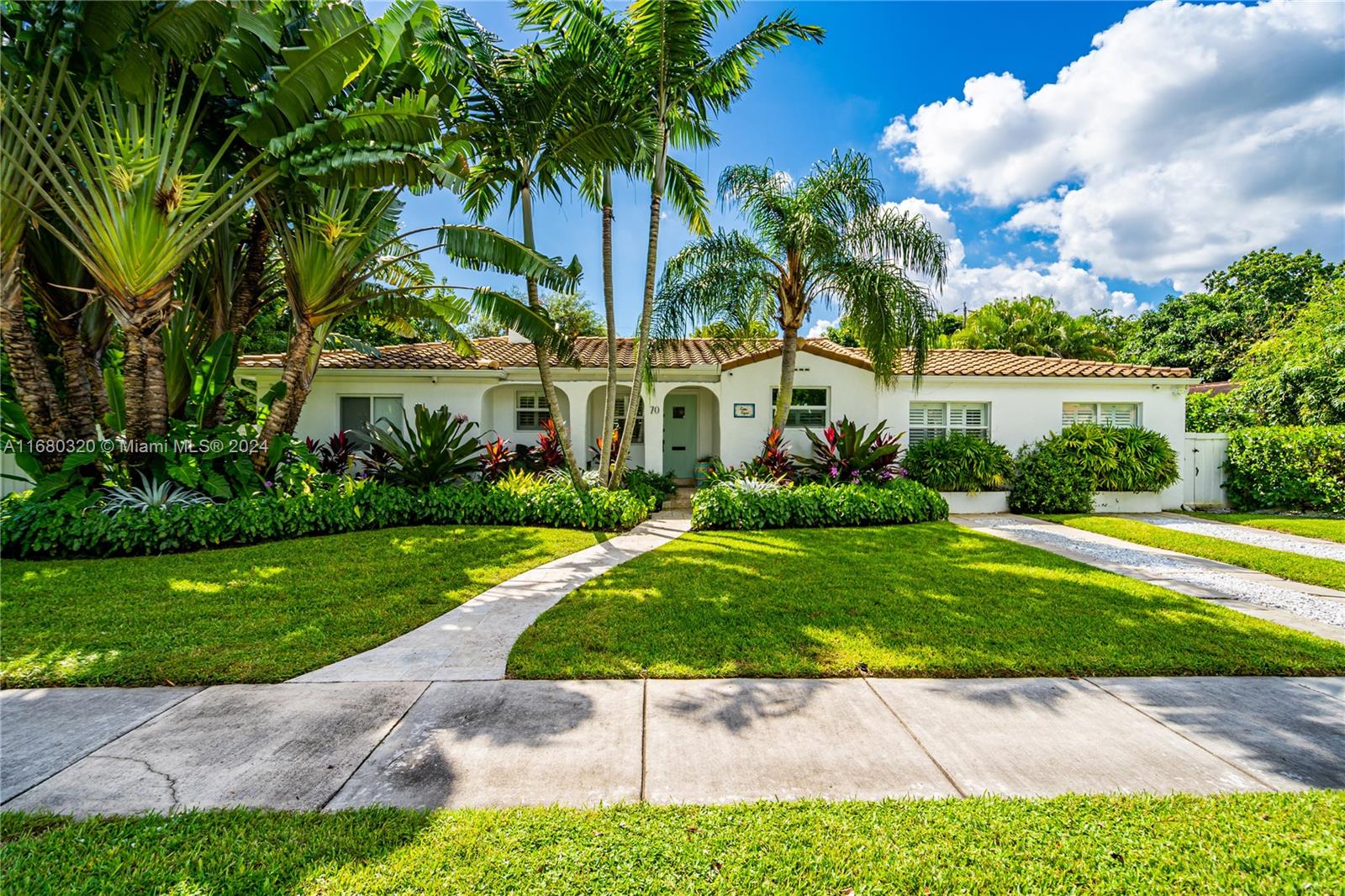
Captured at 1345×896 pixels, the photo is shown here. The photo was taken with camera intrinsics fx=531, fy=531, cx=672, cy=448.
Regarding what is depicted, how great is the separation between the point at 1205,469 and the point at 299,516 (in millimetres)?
21008

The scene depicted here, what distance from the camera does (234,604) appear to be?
217 inches

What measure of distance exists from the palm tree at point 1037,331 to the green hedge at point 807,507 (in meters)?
16.4

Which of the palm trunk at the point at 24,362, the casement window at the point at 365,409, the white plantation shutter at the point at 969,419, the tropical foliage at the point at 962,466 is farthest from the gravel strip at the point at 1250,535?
the palm trunk at the point at 24,362

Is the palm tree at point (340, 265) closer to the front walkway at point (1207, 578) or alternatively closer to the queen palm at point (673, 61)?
the queen palm at point (673, 61)

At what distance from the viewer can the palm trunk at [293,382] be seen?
31.1 ft

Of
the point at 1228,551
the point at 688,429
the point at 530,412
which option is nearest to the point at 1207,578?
the point at 1228,551

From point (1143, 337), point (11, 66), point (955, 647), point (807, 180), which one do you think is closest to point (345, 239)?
point (11, 66)

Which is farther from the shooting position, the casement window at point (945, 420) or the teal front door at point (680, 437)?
the teal front door at point (680, 437)

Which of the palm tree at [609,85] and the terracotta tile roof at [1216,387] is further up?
the palm tree at [609,85]

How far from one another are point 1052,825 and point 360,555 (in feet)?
26.5

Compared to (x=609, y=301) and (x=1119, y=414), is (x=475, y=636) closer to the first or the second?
(x=609, y=301)

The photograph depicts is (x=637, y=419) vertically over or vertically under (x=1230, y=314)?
under

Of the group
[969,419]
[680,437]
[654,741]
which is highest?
[969,419]

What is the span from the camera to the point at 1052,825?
8.10ft
